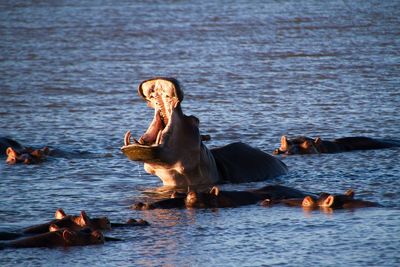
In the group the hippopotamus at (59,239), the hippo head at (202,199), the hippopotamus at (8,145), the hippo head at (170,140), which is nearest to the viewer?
the hippopotamus at (59,239)

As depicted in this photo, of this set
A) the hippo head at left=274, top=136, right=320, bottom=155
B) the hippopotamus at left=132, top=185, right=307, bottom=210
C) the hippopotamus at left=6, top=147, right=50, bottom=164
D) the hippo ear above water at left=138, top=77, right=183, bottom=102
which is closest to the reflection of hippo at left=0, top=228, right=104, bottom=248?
the hippopotamus at left=132, top=185, right=307, bottom=210

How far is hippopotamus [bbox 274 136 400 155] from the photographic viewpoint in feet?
34.3

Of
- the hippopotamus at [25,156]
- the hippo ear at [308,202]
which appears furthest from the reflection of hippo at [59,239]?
the hippopotamus at [25,156]

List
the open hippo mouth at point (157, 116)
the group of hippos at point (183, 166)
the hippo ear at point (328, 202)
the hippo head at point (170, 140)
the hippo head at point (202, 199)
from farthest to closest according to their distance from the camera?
1. the hippo head at point (170, 140)
2. the open hippo mouth at point (157, 116)
3. the hippo head at point (202, 199)
4. the hippo ear at point (328, 202)
5. the group of hippos at point (183, 166)

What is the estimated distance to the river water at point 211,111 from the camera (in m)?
7.14

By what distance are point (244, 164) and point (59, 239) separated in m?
2.78

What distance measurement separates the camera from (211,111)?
519 inches

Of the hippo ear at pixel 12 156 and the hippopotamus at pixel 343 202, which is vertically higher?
the hippo ear at pixel 12 156

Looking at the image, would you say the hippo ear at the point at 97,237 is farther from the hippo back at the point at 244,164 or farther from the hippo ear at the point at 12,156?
the hippo ear at the point at 12,156

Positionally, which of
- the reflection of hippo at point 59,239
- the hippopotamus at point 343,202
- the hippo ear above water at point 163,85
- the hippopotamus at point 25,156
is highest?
the hippo ear above water at point 163,85

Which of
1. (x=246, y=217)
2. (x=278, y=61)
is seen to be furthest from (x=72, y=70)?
(x=246, y=217)

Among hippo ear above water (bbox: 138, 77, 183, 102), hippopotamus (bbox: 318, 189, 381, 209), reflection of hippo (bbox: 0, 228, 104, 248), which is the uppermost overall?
hippo ear above water (bbox: 138, 77, 183, 102)

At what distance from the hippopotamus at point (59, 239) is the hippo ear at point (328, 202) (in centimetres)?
172

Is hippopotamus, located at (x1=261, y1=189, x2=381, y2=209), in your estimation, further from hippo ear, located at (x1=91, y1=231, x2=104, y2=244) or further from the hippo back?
hippo ear, located at (x1=91, y1=231, x2=104, y2=244)
